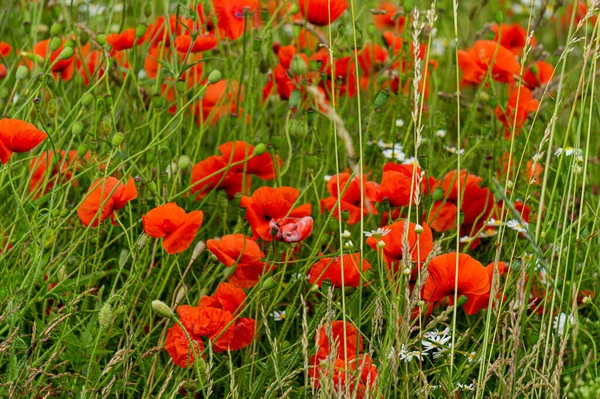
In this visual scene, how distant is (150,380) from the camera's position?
5.80ft

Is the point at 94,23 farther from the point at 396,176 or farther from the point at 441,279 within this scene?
the point at 441,279

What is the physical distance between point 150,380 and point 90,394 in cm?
11

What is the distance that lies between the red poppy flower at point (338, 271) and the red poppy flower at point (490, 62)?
2.55 feet

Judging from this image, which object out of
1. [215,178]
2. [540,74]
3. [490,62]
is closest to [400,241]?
[215,178]

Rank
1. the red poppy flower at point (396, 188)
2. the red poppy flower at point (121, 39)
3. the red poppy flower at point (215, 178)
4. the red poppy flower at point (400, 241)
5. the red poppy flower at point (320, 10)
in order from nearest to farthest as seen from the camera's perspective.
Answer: the red poppy flower at point (400, 241) → the red poppy flower at point (396, 188) → the red poppy flower at point (215, 178) → the red poppy flower at point (121, 39) → the red poppy flower at point (320, 10)

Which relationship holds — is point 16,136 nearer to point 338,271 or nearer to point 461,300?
point 338,271

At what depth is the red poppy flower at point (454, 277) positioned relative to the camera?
170 centimetres

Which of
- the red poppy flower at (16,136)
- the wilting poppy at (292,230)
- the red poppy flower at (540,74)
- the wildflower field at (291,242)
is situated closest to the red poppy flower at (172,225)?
the wildflower field at (291,242)

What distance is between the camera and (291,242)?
180 centimetres

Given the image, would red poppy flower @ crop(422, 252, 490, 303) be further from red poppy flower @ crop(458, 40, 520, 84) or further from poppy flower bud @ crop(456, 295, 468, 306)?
red poppy flower @ crop(458, 40, 520, 84)

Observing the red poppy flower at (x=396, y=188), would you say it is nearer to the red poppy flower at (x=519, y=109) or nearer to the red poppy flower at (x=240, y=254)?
the red poppy flower at (x=240, y=254)

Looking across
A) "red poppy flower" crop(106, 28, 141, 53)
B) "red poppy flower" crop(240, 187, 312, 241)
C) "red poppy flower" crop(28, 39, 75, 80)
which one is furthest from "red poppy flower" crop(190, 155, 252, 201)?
"red poppy flower" crop(28, 39, 75, 80)

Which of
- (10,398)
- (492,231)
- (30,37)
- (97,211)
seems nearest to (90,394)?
(10,398)

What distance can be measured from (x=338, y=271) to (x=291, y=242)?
0.10 m
